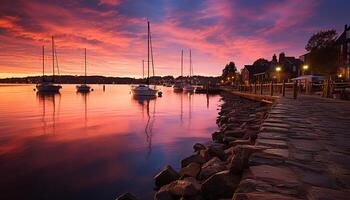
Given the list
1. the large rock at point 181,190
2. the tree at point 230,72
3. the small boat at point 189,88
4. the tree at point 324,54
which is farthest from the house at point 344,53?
the tree at point 230,72

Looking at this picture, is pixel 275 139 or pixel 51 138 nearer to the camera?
pixel 275 139

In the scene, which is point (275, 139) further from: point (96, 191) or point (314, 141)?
point (96, 191)

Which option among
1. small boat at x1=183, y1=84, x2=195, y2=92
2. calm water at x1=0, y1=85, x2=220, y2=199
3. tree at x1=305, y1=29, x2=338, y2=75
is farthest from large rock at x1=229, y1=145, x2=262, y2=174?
small boat at x1=183, y1=84, x2=195, y2=92

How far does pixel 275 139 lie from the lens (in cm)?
545

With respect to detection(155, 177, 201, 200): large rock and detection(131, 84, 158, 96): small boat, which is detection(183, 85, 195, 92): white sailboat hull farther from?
detection(155, 177, 201, 200): large rock

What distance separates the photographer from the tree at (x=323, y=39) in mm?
40638

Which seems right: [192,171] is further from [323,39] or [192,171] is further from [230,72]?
[230,72]

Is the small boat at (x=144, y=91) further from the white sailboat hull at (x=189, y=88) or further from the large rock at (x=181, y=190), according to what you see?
the large rock at (x=181, y=190)

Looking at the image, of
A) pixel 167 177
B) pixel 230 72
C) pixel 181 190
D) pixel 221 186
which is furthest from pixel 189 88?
pixel 221 186

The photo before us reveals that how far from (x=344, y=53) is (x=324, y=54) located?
29.6 ft

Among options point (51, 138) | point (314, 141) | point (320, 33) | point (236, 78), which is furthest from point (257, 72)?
point (314, 141)

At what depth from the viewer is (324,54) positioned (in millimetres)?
39094

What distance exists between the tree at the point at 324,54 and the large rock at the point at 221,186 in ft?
135

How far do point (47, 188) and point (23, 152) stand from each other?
4889 mm
